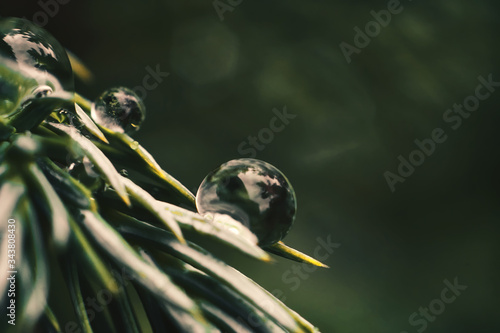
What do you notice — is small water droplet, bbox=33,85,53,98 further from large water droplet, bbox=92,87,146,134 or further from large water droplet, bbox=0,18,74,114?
large water droplet, bbox=92,87,146,134

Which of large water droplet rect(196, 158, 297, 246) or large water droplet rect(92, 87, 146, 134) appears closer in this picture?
large water droplet rect(196, 158, 297, 246)

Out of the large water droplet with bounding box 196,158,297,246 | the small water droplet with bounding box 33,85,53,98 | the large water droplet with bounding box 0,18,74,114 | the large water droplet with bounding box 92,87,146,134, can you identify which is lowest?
the large water droplet with bounding box 92,87,146,134

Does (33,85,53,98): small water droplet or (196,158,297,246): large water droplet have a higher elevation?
(33,85,53,98): small water droplet

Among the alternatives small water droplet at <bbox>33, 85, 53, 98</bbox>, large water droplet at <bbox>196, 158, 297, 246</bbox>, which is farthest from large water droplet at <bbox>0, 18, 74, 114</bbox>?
large water droplet at <bbox>196, 158, 297, 246</bbox>

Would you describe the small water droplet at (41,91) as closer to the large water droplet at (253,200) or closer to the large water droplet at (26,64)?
the large water droplet at (26,64)

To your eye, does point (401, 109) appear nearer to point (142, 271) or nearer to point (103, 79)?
point (103, 79)

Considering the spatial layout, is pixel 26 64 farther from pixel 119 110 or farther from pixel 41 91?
pixel 119 110
